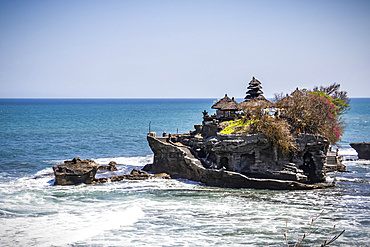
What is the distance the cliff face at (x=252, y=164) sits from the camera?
3631 cm

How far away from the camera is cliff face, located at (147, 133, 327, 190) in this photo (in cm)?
3631

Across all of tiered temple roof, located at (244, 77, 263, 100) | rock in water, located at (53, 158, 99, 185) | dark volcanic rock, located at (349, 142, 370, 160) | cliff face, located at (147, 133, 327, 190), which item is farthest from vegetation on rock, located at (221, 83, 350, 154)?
rock in water, located at (53, 158, 99, 185)

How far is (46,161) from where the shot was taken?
51438 millimetres

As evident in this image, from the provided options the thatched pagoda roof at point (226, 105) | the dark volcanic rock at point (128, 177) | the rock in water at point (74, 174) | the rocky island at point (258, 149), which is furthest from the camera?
the thatched pagoda roof at point (226, 105)

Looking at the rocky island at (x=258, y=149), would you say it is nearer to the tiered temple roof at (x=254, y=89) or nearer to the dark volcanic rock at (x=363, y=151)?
the tiered temple roof at (x=254, y=89)

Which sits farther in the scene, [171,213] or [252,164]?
[252,164]

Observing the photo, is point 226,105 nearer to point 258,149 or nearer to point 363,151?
point 258,149

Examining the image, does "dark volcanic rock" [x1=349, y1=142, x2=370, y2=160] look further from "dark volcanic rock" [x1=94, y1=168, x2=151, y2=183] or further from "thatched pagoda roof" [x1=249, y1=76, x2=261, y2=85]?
"dark volcanic rock" [x1=94, y1=168, x2=151, y2=183]

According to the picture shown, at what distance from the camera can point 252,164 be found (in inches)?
1495

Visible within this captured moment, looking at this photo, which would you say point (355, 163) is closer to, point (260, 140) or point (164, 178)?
point (260, 140)

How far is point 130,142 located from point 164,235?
46016 mm

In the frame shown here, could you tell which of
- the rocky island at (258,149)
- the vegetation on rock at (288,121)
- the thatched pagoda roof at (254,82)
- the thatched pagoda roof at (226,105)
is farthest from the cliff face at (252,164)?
the thatched pagoda roof at (254,82)

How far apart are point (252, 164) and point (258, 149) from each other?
166 centimetres

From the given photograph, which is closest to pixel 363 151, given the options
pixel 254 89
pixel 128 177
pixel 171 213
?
pixel 254 89
